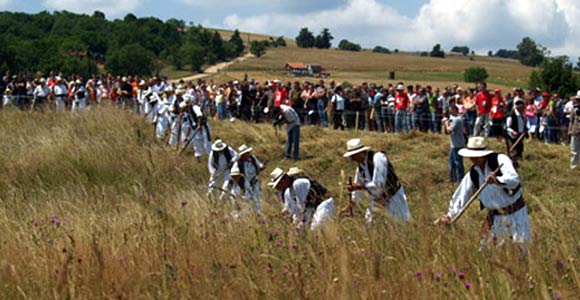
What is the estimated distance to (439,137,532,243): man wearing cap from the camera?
766 centimetres

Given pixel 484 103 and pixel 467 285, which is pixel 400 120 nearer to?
pixel 484 103

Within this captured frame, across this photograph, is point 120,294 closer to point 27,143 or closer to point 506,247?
point 506,247

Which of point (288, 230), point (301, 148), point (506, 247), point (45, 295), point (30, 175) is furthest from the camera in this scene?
point (301, 148)

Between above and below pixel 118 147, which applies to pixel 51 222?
above

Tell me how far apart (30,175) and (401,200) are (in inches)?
349

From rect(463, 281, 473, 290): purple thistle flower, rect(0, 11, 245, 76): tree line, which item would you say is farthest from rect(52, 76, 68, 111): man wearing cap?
rect(0, 11, 245, 76): tree line

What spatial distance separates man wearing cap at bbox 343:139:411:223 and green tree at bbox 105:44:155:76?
85.4 meters

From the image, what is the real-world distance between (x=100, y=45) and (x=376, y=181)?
109 m

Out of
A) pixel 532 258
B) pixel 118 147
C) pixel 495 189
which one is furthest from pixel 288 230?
pixel 118 147

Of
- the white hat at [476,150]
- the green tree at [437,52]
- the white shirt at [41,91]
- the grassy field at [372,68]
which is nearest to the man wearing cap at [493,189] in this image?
the white hat at [476,150]

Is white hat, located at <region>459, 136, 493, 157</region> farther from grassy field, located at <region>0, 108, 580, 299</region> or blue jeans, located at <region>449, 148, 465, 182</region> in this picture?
blue jeans, located at <region>449, 148, 465, 182</region>

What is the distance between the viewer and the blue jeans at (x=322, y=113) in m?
26.3

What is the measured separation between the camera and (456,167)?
16.5 m

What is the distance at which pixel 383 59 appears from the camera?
11481 centimetres
